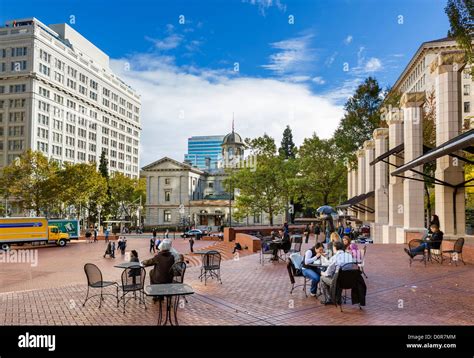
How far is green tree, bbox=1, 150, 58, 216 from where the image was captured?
167ft

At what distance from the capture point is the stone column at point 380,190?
101 ft

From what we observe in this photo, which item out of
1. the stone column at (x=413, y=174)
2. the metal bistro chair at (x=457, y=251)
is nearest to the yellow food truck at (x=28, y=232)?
the stone column at (x=413, y=174)

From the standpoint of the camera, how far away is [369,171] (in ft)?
124

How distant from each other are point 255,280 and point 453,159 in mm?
13406

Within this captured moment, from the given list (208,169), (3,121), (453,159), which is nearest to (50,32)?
(3,121)

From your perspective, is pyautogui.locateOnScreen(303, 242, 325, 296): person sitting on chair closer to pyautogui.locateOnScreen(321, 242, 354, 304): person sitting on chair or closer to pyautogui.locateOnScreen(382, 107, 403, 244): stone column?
pyautogui.locateOnScreen(321, 242, 354, 304): person sitting on chair

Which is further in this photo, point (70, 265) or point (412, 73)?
point (412, 73)

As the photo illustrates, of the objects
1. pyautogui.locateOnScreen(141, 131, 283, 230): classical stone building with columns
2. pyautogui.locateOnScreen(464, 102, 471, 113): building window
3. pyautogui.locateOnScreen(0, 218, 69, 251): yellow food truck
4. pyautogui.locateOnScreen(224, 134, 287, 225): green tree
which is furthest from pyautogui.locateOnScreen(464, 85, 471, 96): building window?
pyautogui.locateOnScreen(0, 218, 69, 251): yellow food truck

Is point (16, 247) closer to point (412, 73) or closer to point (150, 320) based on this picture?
point (150, 320)

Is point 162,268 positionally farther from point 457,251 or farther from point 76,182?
point 76,182

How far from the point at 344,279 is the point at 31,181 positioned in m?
52.4

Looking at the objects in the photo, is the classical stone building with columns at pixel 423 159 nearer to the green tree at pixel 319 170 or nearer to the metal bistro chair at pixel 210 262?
the metal bistro chair at pixel 210 262

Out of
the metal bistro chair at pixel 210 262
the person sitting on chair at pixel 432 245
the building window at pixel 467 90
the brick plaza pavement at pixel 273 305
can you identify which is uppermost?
the building window at pixel 467 90

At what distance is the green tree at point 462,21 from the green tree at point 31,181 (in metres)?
48.5
